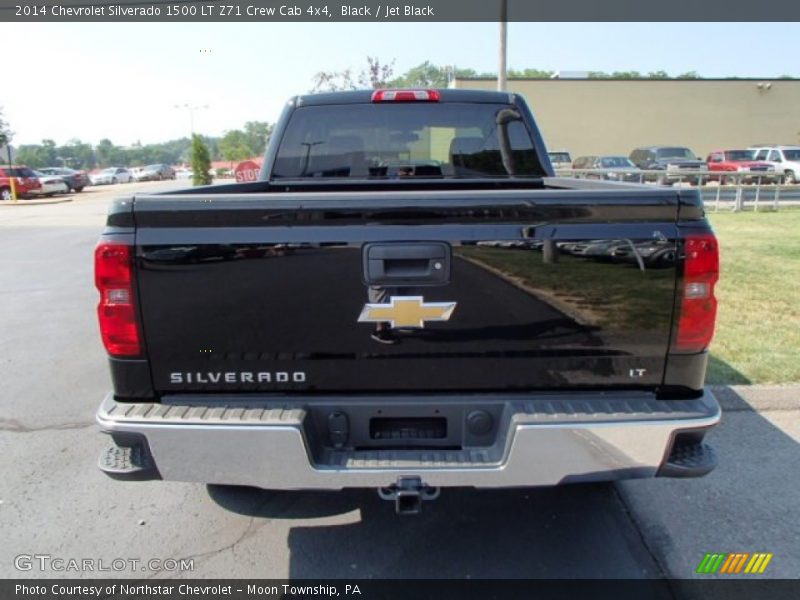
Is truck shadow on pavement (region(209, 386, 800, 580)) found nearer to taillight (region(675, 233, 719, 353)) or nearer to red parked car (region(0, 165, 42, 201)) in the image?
A: taillight (region(675, 233, 719, 353))

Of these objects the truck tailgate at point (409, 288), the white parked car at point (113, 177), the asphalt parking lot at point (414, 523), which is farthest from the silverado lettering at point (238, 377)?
the white parked car at point (113, 177)

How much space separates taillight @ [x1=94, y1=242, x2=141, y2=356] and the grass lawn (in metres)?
4.30

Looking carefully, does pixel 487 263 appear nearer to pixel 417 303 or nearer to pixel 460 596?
pixel 417 303

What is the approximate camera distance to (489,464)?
2.18 metres

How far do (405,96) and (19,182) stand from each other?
3474 centimetres

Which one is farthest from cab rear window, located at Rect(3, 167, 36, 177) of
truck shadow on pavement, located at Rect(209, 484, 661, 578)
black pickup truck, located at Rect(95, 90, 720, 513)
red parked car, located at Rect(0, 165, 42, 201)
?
black pickup truck, located at Rect(95, 90, 720, 513)

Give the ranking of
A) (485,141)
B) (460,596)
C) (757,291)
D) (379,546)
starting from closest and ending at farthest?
(460,596) → (379,546) → (485,141) → (757,291)

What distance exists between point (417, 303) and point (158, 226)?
1.04m

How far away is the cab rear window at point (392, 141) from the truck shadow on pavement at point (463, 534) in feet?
7.39

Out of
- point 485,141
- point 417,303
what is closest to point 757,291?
point 485,141

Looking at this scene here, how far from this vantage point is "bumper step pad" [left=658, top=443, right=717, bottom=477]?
2.24 meters

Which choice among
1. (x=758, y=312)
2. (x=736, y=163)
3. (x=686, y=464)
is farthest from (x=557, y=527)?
(x=736, y=163)

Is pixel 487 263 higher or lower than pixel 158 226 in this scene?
lower

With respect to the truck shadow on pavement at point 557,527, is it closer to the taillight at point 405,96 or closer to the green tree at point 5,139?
the taillight at point 405,96
